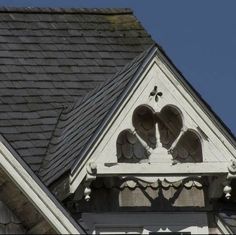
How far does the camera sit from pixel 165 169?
51.9 ft

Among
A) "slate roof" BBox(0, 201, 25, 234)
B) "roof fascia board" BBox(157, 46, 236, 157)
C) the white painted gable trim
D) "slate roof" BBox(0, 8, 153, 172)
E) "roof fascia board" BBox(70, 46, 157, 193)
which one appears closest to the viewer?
the white painted gable trim

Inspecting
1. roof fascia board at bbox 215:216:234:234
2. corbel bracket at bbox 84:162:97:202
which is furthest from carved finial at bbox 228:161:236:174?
corbel bracket at bbox 84:162:97:202

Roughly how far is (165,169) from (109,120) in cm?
68

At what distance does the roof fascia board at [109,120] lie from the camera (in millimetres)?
15414

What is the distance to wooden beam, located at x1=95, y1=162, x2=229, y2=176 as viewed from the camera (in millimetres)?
15609

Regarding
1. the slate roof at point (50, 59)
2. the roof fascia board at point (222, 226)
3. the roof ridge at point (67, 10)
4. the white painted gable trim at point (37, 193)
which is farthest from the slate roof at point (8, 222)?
the roof ridge at point (67, 10)

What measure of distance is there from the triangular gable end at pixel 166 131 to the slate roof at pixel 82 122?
0.14m

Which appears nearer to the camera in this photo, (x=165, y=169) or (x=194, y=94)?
(x=165, y=169)

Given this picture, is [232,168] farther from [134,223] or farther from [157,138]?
[134,223]

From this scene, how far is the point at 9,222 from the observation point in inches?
589

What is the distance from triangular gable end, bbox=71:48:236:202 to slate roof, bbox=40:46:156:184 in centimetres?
14

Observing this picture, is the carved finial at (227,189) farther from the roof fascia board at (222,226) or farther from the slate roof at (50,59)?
the slate roof at (50,59)

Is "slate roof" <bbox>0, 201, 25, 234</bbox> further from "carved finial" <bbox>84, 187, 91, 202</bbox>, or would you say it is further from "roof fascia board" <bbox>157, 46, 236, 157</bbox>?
"roof fascia board" <bbox>157, 46, 236, 157</bbox>

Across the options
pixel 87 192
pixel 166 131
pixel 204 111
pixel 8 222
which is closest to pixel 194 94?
pixel 204 111
